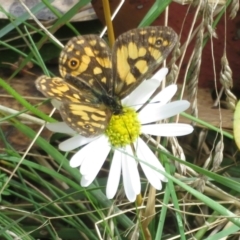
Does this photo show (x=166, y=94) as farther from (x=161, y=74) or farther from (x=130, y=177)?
(x=130, y=177)

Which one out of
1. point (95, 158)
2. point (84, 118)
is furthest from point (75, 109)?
point (95, 158)

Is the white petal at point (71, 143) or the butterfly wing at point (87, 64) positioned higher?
the butterfly wing at point (87, 64)

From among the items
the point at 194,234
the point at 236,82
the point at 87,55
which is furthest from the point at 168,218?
the point at 87,55

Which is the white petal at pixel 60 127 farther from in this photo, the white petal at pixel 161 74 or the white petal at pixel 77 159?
the white petal at pixel 161 74

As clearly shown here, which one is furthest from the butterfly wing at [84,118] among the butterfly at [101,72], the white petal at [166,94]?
the white petal at [166,94]

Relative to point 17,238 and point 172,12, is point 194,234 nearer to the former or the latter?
point 17,238

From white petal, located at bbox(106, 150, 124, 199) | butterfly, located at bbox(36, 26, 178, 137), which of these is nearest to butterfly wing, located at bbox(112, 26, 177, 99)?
butterfly, located at bbox(36, 26, 178, 137)
